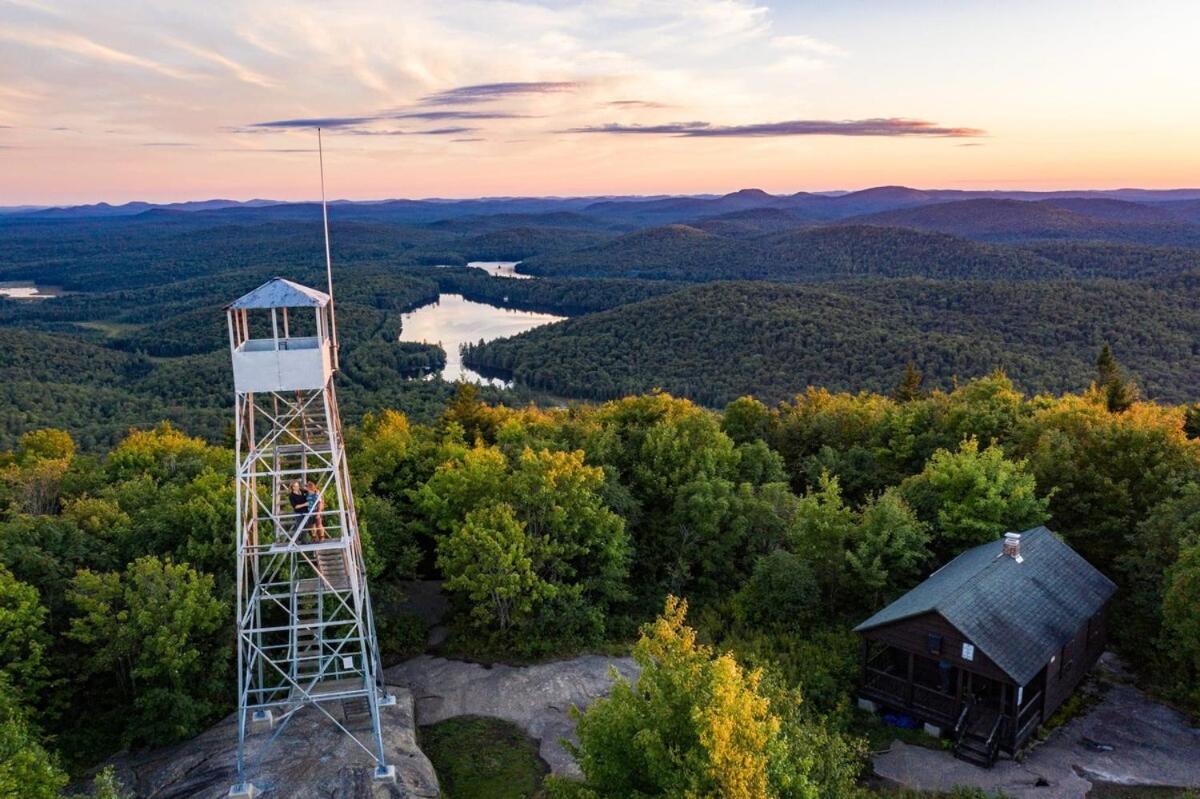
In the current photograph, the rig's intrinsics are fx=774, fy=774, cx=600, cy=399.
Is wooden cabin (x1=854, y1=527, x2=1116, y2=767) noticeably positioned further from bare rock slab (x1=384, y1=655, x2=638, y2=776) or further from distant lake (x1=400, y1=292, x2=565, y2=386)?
distant lake (x1=400, y1=292, x2=565, y2=386)

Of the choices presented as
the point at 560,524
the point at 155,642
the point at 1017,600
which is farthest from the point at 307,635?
the point at 1017,600

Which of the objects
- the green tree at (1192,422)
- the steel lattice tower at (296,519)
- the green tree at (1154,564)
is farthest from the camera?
the green tree at (1192,422)

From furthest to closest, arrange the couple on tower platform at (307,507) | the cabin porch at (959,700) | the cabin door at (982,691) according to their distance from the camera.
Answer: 1. the cabin door at (982,691)
2. the cabin porch at (959,700)
3. the couple on tower platform at (307,507)

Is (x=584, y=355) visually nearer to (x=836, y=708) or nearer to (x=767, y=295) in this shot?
(x=767, y=295)

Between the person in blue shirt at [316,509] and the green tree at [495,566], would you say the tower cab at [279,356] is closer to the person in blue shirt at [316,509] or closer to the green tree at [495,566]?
the person in blue shirt at [316,509]

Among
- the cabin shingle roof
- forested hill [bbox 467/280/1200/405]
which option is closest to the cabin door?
the cabin shingle roof

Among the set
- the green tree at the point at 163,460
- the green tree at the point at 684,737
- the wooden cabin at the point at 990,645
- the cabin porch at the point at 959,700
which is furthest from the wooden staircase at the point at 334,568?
the green tree at the point at 163,460

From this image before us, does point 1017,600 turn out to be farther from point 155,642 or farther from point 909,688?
point 155,642
